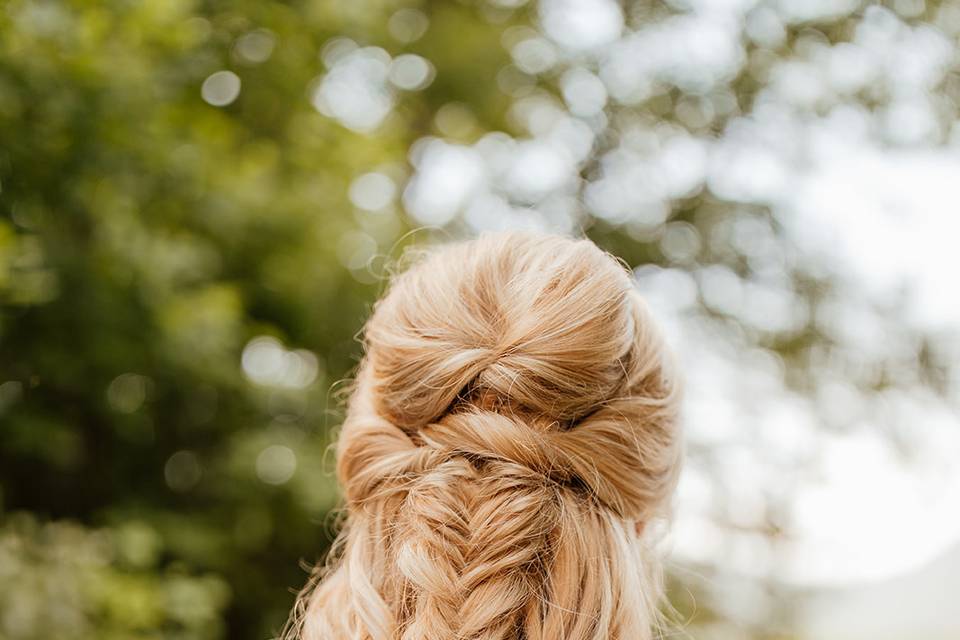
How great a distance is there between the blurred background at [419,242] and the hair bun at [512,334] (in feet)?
2.54

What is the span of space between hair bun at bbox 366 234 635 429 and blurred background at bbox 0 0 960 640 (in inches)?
30.5

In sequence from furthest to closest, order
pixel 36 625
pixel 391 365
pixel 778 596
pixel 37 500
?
pixel 778 596 < pixel 37 500 < pixel 36 625 < pixel 391 365

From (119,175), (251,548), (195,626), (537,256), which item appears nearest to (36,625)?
(195,626)

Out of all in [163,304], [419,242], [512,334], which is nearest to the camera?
[512,334]

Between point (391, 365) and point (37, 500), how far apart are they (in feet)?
10.2

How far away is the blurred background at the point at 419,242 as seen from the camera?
329 cm

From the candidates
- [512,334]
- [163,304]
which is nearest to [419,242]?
[163,304]

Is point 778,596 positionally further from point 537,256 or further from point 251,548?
point 537,256

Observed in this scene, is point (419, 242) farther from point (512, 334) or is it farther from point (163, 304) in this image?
point (512, 334)

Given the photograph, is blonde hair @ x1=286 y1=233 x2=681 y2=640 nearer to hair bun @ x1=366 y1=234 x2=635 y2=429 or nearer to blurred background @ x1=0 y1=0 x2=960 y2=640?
hair bun @ x1=366 y1=234 x2=635 y2=429

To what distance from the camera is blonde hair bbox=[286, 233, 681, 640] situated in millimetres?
1327

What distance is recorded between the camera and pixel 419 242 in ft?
19.2

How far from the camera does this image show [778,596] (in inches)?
252

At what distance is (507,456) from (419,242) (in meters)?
4.54
